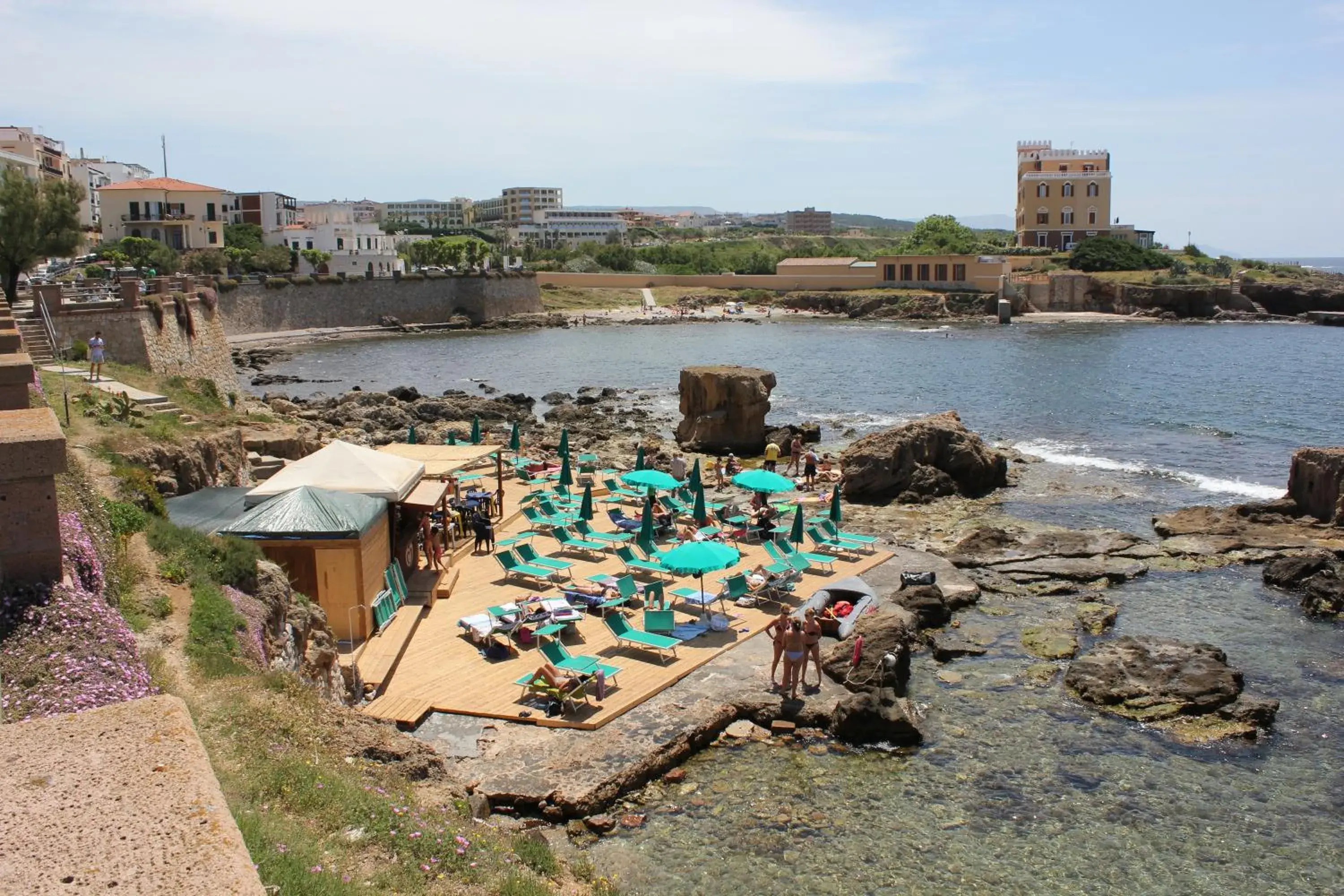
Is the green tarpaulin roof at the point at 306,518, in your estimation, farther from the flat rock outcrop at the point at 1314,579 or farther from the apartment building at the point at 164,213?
the apartment building at the point at 164,213

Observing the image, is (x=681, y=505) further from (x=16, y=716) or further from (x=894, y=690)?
(x=16, y=716)

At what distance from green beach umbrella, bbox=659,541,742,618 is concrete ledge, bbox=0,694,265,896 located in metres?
12.1

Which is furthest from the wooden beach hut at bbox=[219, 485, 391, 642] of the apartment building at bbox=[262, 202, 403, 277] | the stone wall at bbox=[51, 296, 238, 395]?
the apartment building at bbox=[262, 202, 403, 277]

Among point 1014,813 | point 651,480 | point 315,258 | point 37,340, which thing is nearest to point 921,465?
point 651,480

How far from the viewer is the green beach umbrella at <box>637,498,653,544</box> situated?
771 inches

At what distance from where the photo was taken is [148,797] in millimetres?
3938

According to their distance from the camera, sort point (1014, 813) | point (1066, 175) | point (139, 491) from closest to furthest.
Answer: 1. point (1014, 813)
2. point (139, 491)
3. point (1066, 175)

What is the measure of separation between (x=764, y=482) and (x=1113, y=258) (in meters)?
99.9

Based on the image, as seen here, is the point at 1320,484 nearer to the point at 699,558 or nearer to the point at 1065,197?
the point at 699,558

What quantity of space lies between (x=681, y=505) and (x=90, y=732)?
66.6ft

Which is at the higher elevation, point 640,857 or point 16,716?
point 16,716

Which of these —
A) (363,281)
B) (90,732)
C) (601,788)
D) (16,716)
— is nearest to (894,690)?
(601,788)

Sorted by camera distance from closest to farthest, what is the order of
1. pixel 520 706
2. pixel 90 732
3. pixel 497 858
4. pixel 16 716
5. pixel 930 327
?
pixel 90 732
pixel 16 716
pixel 497 858
pixel 520 706
pixel 930 327

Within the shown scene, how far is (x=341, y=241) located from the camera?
10819cm
